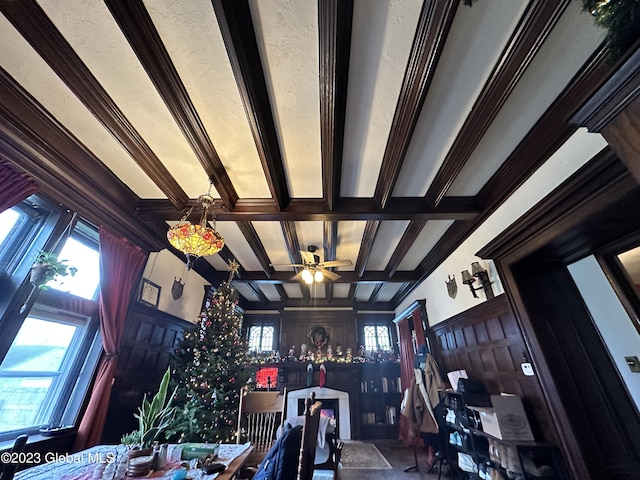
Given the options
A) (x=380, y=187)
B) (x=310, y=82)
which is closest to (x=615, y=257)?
(x=380, y=187)

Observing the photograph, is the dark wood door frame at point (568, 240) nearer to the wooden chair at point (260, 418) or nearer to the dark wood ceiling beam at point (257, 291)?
the wooden chair at point (260, 418)

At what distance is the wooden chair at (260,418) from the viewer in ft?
8.68

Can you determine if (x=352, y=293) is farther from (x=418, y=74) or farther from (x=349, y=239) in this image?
(x=418, y=74)

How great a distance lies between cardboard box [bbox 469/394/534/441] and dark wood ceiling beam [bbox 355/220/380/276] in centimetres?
218

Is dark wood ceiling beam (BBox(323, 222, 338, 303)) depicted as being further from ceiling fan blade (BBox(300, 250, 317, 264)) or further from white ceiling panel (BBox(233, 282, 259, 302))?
white ceiling panel (BBox(233, 282, 259, 302))

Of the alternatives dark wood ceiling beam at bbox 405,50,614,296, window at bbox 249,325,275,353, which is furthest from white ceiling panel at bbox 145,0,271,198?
window at bbox 249,325,275,353

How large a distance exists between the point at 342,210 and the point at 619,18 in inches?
87.6

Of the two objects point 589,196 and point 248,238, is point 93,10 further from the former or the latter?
point 589,196

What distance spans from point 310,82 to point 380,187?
4.40ft

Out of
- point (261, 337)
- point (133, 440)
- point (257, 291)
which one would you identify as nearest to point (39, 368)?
point (133, 440)

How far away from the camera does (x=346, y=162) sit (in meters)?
2.45

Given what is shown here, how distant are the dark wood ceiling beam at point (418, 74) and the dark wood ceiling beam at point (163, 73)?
5.01 feet

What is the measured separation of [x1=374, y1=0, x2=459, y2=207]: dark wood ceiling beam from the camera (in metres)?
1.36

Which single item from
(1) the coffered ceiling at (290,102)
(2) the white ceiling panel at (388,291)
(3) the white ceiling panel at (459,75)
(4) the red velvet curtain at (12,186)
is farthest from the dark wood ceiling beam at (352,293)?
(4) the red velvet curtain at (12,186)
